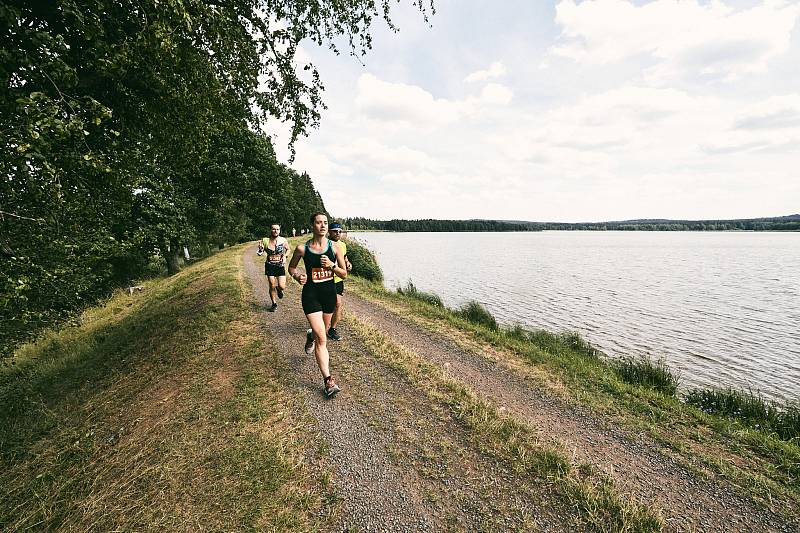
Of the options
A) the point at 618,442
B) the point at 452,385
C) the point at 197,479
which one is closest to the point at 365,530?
the point at 197,479

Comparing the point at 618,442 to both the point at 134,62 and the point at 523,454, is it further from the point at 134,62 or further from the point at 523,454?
the point at 134,62

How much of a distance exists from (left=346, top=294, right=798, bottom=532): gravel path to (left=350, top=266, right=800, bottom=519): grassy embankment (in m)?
0.29

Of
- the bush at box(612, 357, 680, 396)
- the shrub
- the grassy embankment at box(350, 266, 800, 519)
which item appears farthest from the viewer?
the shrub

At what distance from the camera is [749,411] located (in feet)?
21.8

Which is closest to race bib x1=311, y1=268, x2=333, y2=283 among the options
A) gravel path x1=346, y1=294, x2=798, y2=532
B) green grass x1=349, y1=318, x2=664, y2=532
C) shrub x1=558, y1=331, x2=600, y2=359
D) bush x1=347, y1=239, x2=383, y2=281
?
green grass x1=349, y1=318, x2=664, y2=532

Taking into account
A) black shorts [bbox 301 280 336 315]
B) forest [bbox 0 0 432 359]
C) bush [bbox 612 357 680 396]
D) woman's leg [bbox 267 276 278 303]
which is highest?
forest [bbox 0 0 432 359]

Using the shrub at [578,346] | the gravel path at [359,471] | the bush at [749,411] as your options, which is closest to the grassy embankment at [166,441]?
the gravel path at [359,471]

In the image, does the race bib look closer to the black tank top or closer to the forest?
the black tank top

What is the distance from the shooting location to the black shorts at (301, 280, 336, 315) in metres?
5.52

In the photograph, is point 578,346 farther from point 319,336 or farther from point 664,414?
point 319,336

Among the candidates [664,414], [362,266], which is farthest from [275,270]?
[362,266]

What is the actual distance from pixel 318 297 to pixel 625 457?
5073 millimetres

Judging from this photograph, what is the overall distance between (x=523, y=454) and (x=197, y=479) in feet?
13.3

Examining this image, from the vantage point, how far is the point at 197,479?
13.0ft
